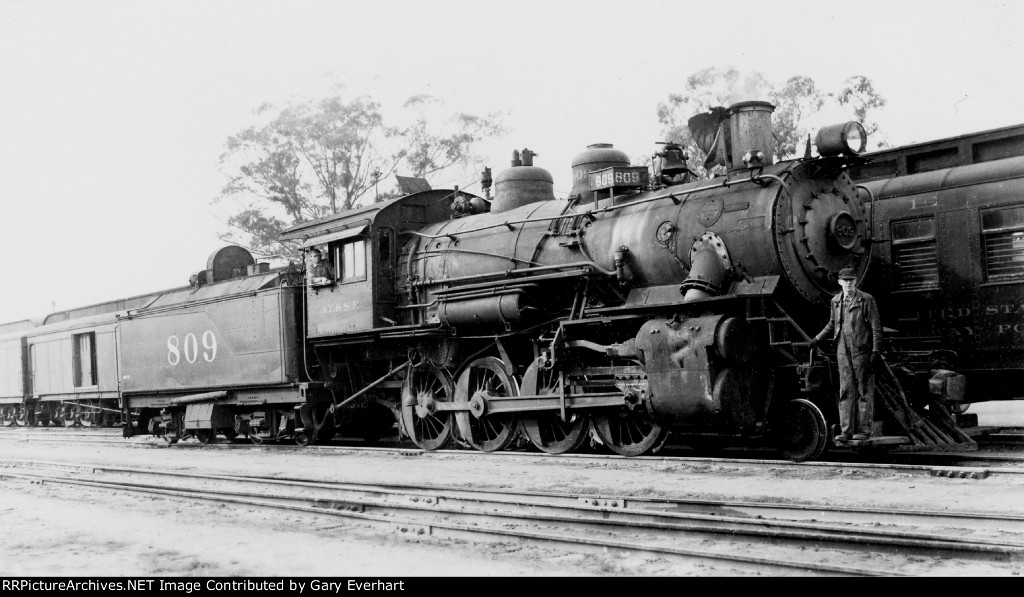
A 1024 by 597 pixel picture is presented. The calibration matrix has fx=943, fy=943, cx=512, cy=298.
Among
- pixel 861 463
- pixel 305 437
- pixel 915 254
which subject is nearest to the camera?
pixel 861 463

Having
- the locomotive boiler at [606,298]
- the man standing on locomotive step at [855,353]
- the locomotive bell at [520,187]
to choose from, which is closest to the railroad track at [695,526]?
the man standing on locomotive step at [855,353]

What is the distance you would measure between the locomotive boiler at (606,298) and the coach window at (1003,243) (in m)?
1.48

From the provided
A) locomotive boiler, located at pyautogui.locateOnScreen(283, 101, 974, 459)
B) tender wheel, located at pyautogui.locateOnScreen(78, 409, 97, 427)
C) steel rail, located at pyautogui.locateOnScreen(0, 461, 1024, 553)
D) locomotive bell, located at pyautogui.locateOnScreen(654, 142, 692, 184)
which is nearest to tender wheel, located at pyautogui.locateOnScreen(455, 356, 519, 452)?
locomotive boiler, located at pyautogui.locateOnScreen(283, 101, 974, 459)

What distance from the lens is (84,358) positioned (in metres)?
21.6

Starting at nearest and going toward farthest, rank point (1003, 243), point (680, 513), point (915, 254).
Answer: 1. point (680, 513)
2. point (1003, 243)
3. point (915, 254)

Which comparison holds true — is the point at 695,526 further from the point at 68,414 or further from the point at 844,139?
the point at 68,414

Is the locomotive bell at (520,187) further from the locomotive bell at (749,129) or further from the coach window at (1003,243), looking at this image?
the coach window at (1003,243)

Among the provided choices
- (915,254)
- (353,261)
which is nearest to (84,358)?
(353,261)

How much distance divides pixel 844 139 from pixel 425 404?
5.99 metres

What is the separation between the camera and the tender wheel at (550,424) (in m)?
10.5

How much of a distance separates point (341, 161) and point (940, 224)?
1968 cm

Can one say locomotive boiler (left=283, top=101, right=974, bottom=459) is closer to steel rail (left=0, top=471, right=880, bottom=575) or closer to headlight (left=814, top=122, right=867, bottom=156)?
headlight (left=814, top=122, right=867, bottom=156)
